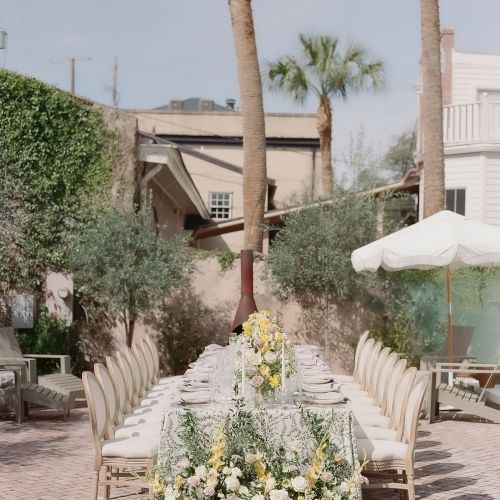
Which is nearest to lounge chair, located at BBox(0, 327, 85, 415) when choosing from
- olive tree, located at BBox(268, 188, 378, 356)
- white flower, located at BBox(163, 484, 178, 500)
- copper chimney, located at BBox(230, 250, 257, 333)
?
copper chimney, located at BBox(230, 250, 257, 333)

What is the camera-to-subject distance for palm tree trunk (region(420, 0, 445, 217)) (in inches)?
610

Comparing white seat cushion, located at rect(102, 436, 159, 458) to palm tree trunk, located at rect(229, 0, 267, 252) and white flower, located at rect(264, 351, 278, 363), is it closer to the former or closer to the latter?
white flower, located at rect(264, 351, 278, 363)

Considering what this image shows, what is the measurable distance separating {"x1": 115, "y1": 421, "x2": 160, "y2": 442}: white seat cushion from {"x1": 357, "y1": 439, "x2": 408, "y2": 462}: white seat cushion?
61.3 inches

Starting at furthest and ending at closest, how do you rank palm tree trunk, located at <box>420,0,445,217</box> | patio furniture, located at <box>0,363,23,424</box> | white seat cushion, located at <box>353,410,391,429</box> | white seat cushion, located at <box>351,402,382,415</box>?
palm tree trunk, located at <box>420,0,445,217</box> < patio furniture, located at <box>0,363,23,424</box> < white seat cushion, located at <box>351,402,382,415</box> < white seat cushion, located at <box>353,410,391,429</box>

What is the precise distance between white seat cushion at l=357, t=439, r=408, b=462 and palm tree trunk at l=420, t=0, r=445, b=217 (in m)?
9.38

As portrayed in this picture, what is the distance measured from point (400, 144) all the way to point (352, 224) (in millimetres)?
38018

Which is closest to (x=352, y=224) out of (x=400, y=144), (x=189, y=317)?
(x=189, y=317)

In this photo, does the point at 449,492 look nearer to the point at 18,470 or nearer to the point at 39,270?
the point at 18,470

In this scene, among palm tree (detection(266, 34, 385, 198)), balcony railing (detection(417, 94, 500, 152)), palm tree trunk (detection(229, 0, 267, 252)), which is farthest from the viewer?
palm tree (detection(266, 34, 385, 198))

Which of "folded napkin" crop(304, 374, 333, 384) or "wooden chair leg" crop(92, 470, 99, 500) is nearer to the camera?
"wooden chair leg" crop(92, 470, 99, 500)

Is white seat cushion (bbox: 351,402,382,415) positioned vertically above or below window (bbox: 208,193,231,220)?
below

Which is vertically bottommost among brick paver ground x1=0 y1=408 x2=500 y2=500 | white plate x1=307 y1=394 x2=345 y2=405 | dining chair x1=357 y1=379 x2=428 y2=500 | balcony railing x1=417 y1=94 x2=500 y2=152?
brick paver ground x1=0 y1=408 x2=500 y2=500

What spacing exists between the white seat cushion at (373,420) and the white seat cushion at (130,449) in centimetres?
196

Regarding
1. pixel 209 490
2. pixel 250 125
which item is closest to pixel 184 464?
pixel 209 490
